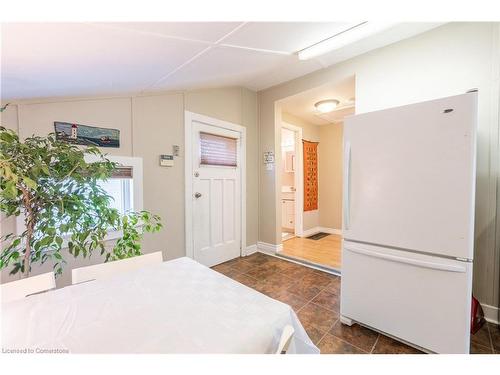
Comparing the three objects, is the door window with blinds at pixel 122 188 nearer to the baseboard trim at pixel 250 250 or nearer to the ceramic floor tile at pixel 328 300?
the baseboard trim at pixel 250 250

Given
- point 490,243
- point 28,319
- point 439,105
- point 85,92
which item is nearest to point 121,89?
point 85,92

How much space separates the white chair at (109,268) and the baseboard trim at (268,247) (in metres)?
2.17

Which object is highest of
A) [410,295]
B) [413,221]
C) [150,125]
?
[150,125]

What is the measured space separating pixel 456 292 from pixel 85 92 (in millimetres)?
2857

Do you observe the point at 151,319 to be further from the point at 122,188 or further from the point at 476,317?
the point at 476,317

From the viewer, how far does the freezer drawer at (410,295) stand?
1.23m

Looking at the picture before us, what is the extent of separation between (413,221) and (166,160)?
2.25 metres

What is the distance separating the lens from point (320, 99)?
3174 millimetres

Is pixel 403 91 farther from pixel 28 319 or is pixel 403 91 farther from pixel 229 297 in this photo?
Answer: pixel 28 319

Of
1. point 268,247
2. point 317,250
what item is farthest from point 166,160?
point 317,250

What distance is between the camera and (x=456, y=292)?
123 centimetres

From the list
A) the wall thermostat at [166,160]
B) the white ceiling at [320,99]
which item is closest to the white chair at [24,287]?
the wall thermostat at [166,160]

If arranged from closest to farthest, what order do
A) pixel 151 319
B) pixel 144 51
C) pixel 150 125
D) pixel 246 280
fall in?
pixel 151 319 → pixel 144 51 → pixel 150 125 → pixel 246 280

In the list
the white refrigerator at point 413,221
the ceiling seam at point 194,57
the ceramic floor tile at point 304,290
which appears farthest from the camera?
the ceramic floor tile at point 304,290
